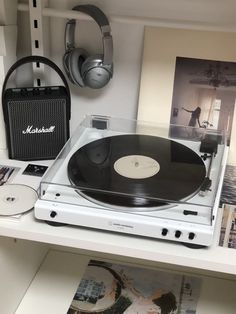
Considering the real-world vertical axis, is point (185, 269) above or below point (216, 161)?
below

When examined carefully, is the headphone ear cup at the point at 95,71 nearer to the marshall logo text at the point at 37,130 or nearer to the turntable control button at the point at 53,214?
the marshall logo text at the point at 37,130

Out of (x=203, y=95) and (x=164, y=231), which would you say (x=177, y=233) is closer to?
(x=164, y=231)

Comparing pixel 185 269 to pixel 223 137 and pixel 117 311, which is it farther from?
pixel 223 137

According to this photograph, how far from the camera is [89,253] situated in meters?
1.49

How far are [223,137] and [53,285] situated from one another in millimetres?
625

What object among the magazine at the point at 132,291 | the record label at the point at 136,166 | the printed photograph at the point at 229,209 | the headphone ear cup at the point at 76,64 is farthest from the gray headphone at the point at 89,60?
the magazine at the point at 132,291

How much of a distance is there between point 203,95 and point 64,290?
0.65m

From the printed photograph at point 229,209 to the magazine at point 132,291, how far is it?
0.36m

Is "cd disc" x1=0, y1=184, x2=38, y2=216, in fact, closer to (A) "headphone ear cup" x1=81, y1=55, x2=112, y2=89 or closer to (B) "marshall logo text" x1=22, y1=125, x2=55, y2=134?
(B) "marshall logo text" x1=22, y1=125, x2=55, y2=134

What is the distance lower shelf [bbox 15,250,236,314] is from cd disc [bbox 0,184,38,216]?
0.39m

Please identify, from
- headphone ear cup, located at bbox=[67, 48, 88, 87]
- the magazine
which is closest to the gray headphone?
headphone ear cup, located at bbox=[67, 48, 88, 87]

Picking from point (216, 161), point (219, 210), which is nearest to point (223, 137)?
point (216, 161)

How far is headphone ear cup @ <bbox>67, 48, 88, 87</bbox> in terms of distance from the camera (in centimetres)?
120

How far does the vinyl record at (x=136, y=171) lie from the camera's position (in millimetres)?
950
